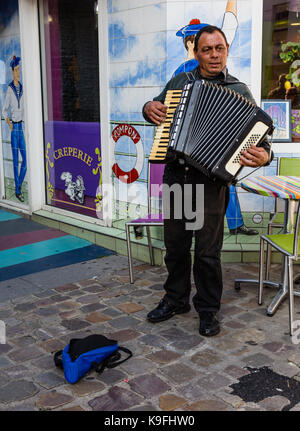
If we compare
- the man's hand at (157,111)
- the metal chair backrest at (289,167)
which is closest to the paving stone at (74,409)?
the man's hand at (157,111)

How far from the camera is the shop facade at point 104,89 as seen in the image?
491 cm

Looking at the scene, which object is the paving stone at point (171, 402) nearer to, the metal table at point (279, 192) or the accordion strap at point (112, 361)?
the accordion strap at point (112, 361)

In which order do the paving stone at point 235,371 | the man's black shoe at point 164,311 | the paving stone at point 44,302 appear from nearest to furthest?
the paving stone at point 235,371
the man's black shoe at point 164,311
the paving stone at point 44,302

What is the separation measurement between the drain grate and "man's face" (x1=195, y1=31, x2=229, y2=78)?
2.00 meters

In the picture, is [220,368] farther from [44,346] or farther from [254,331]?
[44,346]

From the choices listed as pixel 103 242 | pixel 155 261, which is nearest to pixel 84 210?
pixel 103 242

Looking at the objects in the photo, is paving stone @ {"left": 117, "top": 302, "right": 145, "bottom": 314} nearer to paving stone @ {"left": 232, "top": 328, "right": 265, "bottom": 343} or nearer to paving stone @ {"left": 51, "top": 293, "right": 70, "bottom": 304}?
paving stone @ {"left": 51, "top": 293, "right": 70, "bottom": 304}

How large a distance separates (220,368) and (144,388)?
52 cm

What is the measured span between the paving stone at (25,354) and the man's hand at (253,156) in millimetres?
1823

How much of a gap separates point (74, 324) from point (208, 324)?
99 cm

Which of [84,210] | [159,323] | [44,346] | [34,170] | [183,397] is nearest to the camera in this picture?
[183,397]

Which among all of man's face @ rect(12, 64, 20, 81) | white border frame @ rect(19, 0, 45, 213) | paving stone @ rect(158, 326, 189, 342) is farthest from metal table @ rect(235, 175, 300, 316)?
man's face @ rect(12, 64, 20, 81)

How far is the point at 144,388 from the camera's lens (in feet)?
9.61

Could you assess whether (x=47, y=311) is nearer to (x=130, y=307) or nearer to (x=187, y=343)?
(x=130, y=307)
